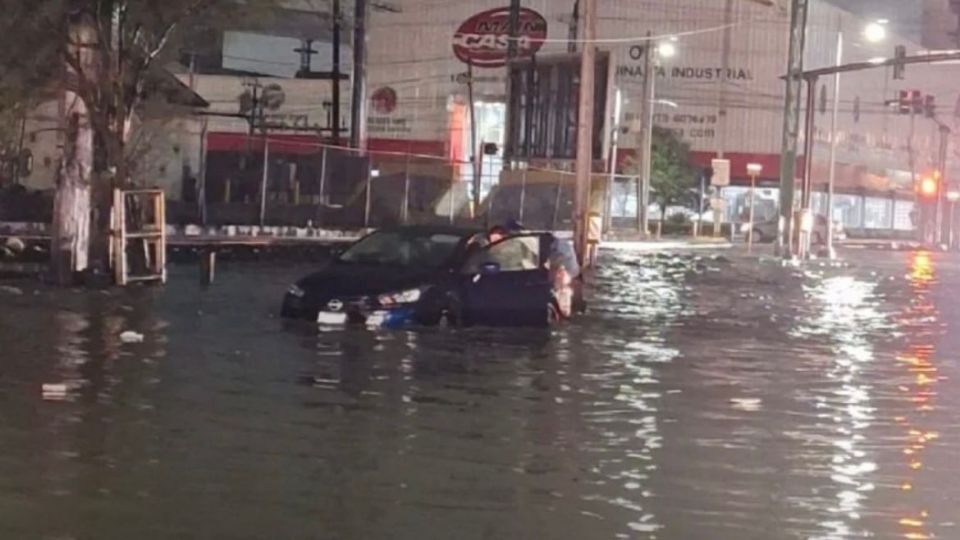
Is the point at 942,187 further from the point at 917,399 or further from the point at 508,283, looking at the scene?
the point at 917,399

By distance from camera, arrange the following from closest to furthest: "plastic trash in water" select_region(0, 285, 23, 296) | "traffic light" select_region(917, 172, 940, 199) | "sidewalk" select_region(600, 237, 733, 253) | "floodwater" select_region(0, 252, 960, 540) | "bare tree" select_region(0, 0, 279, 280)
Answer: "floodwater" select_region(0, 252, 960, 540)
"plastic trash in water" select_region(0, 285, 23, 296)
"bare tree" select_region(0, 0, 279, 280)
"sidewalk" select_region(600, 237, 733, 253)
"traffic light" select_region(917, 172, 940, 199)

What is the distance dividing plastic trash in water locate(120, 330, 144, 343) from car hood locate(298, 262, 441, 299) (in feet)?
7.86

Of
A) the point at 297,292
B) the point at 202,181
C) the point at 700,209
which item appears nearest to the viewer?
the point at 297,292

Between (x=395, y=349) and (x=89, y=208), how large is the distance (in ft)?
34.1

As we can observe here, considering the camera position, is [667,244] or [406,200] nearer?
[406,200]

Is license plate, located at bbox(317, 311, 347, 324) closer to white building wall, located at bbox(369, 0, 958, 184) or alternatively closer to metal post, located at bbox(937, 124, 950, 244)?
metal post, located at bbox(937, 124, 950, 244)

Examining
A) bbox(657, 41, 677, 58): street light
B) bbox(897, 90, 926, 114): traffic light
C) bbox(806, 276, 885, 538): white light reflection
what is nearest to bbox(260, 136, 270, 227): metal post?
bbox(806, 276, 885, 538): white light reflection

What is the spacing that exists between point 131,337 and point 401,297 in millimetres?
3218

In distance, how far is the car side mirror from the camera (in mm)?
20812

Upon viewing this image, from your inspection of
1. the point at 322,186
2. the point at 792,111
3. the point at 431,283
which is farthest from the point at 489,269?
the point at 792,111

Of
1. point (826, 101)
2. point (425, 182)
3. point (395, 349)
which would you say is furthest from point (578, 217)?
point (826, 101)

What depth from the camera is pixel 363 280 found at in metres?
20.2

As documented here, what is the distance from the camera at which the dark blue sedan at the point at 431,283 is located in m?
20.2

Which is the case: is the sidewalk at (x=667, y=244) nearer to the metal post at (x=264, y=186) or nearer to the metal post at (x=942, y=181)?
the metal post at (x=942, y=181)
